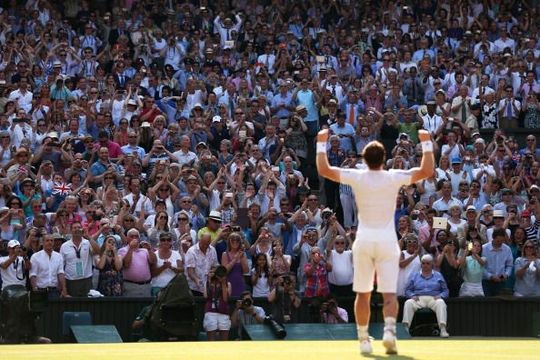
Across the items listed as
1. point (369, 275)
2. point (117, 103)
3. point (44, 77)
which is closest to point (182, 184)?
point (117, 103)

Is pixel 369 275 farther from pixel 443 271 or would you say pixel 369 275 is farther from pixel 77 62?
pixel 77 62

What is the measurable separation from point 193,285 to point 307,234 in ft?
6.95

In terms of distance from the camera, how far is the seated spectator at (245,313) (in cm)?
1906

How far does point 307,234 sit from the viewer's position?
68.7 feet

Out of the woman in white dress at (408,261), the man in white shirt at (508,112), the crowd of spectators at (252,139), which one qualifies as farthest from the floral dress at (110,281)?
the man in white shirt at (508,112)

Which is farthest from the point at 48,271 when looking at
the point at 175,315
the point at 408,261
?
the point at 408,261

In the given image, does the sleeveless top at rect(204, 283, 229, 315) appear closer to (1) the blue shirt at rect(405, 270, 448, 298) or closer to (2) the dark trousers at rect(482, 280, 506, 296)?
(1) the blue shirt at rect(405, 270, 448, 298)

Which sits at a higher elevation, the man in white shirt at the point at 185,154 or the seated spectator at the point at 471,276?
the man in white shirt at the point at 185,154

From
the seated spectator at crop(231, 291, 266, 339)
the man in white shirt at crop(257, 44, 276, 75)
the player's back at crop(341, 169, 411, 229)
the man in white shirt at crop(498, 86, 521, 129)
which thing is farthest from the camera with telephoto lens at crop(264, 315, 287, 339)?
the man in white shirt at crop(257, 44, 276, 75)

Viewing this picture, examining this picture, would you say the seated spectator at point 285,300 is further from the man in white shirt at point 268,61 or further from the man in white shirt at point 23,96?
the man in white shirt at point 268,61

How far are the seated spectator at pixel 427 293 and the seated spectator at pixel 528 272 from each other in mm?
1494

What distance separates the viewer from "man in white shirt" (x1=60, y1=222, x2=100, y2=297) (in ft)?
63.8

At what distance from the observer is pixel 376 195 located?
37.6 ft

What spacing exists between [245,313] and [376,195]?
8021mm
